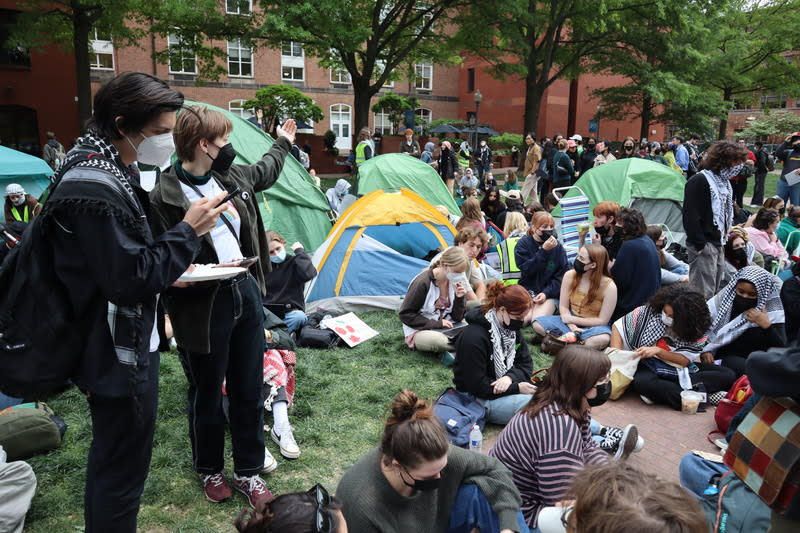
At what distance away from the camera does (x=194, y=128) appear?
92.0 inches

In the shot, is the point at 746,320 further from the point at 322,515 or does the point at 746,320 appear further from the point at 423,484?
the point at 322,515

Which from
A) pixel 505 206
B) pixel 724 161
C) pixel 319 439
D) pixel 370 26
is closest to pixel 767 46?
pixel 370 26

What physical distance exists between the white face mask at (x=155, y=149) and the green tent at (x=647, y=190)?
8.16 metres

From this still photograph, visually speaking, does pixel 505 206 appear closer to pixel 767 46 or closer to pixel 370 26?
pixel 370 26

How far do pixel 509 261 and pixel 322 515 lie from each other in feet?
17.5

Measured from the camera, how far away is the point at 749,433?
2.23m

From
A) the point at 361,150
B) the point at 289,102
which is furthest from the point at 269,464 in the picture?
the point at 289,102

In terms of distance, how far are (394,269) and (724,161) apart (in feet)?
11.0

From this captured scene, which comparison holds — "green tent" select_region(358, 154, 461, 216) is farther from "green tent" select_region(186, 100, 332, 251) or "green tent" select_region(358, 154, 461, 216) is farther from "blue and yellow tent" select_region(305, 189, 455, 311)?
"blue and yellow tent" select_region(305, 189, 455, 311)

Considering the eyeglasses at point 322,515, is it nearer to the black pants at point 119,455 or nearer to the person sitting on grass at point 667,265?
the black pants at point 119,455

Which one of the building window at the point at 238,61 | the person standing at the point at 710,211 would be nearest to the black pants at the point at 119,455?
the person standing at the point at 710,211

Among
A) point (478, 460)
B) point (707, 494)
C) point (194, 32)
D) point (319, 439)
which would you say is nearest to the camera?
point (478, 460)

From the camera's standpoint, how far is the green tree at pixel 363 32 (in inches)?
562

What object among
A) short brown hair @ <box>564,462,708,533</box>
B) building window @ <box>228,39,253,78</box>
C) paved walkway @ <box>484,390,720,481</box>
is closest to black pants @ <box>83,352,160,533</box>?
short brown hair @ <box>564,462,708,533</box>
